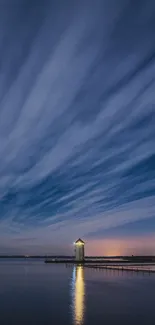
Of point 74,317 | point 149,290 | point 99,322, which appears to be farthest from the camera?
point 149,290

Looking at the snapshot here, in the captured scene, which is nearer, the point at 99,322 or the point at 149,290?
the point at 99,322

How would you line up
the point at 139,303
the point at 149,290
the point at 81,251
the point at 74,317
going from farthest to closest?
the point at 81,251 → the point at 149,290 → the point at 139,303 → the point at 74,317

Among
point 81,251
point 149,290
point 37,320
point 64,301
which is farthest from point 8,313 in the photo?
point 81,251

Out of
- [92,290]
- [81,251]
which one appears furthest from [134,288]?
[81,251]

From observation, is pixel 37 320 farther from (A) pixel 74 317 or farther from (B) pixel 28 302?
(B) pixel 28 302

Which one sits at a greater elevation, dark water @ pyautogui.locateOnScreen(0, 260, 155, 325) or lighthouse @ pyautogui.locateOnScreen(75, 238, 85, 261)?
lighthouse @ pyautogui.locateOnScreen(75, 238, 85, 261)

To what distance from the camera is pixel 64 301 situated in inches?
1412

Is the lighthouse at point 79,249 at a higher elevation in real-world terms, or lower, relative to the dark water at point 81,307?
higher

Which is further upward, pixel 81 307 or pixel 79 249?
pixel 79 249

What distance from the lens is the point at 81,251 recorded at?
10081cm

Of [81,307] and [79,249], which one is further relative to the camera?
[79,249]

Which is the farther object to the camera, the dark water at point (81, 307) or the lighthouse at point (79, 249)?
the lighthouse at point (79, 249)

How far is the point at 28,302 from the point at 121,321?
12.5m

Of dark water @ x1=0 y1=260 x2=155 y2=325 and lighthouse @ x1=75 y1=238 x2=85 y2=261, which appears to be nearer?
dark water @ x1=0 y1=260 x2=155 y2=325
